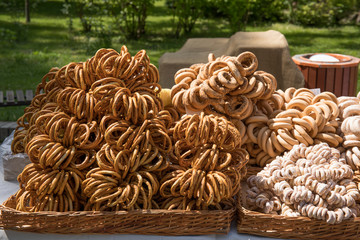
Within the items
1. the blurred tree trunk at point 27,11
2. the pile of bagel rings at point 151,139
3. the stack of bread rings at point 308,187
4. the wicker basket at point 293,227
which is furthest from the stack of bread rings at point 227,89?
the blurred tree trunk at point 27,11

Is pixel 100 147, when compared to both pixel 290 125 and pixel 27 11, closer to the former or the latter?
pixel 290 125

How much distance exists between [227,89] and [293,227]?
2.30 feet

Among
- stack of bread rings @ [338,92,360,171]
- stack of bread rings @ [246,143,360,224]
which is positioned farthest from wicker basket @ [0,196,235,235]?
stack of bread rings @ [338,92,360,171]

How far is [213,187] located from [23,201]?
0.78 meters

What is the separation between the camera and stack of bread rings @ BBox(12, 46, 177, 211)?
1.74m

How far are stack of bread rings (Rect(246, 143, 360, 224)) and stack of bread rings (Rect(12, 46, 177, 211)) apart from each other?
17.1 inches

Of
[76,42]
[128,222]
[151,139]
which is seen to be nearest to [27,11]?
[76,42]

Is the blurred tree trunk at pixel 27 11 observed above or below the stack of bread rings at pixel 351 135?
above

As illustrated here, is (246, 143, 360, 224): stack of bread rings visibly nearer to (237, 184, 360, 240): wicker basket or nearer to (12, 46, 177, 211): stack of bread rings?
(237, 184, 360, 240): wicker basket

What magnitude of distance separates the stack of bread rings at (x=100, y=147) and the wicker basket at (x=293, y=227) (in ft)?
1.28

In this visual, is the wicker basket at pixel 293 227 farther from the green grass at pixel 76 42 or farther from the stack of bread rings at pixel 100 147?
the green grass at pixel 76 42

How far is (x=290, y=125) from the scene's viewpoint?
6.79 ft

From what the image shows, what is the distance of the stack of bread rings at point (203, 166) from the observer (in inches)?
67.6

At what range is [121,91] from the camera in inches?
71.9
